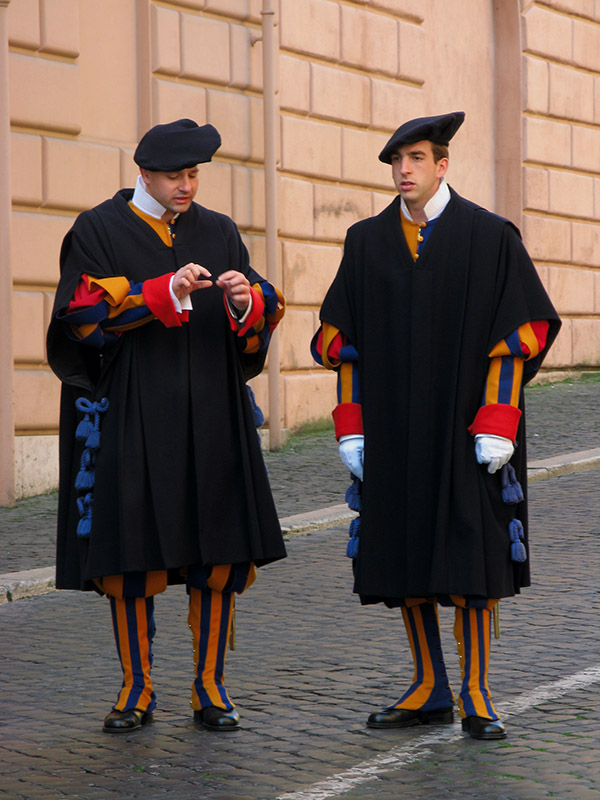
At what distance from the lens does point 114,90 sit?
11.5m

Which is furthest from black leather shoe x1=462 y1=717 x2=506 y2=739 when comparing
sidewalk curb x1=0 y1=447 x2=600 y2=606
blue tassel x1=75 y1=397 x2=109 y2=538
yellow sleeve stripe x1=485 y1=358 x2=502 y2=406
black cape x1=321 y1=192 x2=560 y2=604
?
sidewalk curb x1=0 y1=447 x2=600 y2=606

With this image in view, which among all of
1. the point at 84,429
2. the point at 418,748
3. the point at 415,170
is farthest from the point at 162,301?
the point at 418,748

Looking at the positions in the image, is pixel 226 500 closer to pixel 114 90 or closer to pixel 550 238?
pixel 114 90

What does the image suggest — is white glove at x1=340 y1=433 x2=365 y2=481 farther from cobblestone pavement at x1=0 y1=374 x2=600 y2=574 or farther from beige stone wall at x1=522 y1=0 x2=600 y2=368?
beige stone wall at x1=522 y1=0 x2=600 y2=368

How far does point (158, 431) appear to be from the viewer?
5.05m

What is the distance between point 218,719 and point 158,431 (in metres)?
0.91

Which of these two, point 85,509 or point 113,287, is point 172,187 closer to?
point 113,287

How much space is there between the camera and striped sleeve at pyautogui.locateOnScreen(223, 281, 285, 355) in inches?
199

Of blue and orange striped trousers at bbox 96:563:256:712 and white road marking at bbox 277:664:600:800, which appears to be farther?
blue and orange striped trousers at bbox 96:563:256:712

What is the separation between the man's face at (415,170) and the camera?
4.92 m

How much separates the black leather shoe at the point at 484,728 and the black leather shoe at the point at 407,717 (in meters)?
0.19

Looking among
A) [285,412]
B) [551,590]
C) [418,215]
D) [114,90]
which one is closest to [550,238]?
[285,412]

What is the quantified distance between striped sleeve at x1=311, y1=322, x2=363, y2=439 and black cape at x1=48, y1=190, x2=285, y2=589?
1.00 feet

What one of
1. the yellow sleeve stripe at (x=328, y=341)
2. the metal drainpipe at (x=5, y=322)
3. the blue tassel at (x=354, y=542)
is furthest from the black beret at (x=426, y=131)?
the metal drainpipe at (x=5, y=322)
